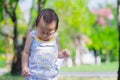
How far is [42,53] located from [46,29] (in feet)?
0.99

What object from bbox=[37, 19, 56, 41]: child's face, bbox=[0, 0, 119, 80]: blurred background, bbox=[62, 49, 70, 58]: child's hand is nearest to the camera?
bbox=[37, 19, 56, 41]: child's face

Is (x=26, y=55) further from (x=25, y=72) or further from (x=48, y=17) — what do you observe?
(x=48, y=17)

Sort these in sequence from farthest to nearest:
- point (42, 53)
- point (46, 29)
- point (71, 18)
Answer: point (71, 18)
point (42, 53)
point (46, 29)

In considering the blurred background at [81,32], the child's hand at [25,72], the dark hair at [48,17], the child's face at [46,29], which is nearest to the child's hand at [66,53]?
the child's face at [46,29]

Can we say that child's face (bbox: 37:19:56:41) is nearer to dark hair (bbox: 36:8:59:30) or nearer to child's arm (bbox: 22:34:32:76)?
dark hair (bbox: 36:8:59:30)

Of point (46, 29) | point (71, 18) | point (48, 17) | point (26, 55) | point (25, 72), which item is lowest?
point (25, 72)

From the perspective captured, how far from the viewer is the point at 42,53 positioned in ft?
16.1

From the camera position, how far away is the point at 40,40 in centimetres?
497

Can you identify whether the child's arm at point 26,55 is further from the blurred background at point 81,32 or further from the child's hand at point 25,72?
the blurred background at point 81,32

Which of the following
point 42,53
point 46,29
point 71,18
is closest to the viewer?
point 46,29

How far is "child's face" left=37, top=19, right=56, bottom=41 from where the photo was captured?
474cm

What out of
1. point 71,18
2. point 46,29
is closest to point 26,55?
point 46,29

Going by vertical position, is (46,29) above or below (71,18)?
below

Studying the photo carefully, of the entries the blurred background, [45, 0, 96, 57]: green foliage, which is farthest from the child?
[45, 0, 96, 57]: green foliage
